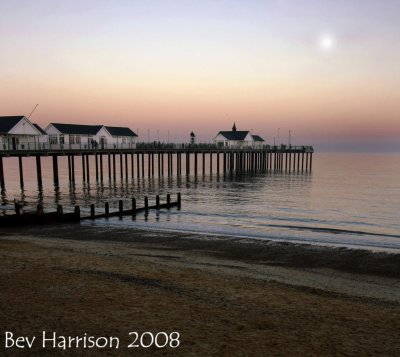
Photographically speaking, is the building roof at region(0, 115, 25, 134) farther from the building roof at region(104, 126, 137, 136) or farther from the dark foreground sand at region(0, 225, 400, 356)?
the dark foreground sand at region(0, 225, 400, 356)

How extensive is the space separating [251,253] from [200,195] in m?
26.9

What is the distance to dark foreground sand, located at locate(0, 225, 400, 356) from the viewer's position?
26.8 feet

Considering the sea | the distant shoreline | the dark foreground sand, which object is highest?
the dark foreground sand

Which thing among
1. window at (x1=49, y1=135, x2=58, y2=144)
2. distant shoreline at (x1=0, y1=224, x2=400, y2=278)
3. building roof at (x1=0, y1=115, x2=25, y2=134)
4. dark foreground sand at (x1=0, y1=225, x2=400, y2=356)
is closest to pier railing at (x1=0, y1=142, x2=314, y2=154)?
building roof at (x1=0, y1=115, x2=25, y2=134)

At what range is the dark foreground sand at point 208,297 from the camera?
8.16 metres

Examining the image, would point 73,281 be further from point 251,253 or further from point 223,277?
point 251,253

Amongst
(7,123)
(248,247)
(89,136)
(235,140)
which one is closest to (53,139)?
(89,136)

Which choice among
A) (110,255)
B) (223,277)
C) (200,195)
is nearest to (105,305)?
(223,277)

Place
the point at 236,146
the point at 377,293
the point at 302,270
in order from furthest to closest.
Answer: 1. the point at 236,146
2. the point at 302,270
3. the point at 377,293

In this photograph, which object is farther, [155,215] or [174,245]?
[155,215]

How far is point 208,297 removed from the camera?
428 inches

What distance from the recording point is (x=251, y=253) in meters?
18.4

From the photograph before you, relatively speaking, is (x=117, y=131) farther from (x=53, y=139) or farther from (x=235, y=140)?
(x=235, y=140)

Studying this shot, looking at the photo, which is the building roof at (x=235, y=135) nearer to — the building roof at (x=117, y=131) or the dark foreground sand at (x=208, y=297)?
the building roof at (x=117, y=131)
